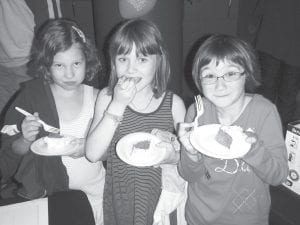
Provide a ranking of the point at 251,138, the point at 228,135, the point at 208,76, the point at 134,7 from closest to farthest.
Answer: the point at 251,138 < the point at 228,135 < the point at 208,76 < the point at 134,7

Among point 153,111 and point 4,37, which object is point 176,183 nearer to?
point 153,111

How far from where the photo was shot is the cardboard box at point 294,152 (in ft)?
5.91

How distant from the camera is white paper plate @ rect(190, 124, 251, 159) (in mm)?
1370

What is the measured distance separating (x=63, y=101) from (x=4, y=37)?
1.67 meters

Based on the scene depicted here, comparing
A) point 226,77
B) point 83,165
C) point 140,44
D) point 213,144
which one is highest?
point 140,44

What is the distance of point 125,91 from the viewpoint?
64.6 inches

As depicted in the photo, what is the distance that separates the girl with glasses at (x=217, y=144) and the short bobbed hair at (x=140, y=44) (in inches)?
9.8

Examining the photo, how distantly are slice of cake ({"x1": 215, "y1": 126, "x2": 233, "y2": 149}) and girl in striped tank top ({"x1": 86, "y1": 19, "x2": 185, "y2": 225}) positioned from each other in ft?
0.95

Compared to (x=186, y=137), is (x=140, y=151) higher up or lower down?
lower down

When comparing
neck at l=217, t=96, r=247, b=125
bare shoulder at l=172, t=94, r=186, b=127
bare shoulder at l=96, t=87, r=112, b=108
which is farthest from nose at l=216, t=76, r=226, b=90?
bare shoulder at l=96, t=87, r=112, b=108

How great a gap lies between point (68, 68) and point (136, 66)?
408 millimetres

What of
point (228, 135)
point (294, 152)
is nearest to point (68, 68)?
point (228, 135)

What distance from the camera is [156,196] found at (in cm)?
179

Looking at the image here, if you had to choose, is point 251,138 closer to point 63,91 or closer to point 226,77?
point 226,77
